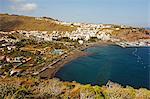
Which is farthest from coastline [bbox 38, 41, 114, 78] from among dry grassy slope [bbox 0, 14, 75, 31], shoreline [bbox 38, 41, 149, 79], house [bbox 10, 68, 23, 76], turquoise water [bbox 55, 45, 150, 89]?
dry grassy slope [bbox 0, 14, 75, 31]

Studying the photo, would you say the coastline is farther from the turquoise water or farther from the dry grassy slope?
the dry grassy slope

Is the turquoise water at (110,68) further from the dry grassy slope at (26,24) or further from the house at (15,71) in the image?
the dry grassy slope at (26,24)

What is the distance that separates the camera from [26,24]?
255 ft

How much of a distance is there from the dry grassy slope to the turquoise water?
86.3 feet

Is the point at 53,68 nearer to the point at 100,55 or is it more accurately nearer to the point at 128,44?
the point at 100,55

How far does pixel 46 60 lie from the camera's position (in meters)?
38.5

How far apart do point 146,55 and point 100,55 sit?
24.4ft

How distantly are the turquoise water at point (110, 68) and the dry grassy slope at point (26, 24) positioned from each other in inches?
1035

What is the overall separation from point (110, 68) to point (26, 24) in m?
44.9

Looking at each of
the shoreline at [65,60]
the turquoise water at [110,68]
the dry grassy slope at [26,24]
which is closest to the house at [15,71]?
the shoreline at [65,60]

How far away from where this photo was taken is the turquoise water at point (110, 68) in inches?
1198

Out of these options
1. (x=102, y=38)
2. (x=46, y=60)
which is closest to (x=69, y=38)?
(x=102, y=38)

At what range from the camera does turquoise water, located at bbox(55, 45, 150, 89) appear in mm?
30419

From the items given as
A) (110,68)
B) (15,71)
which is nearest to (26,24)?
(110,68)
